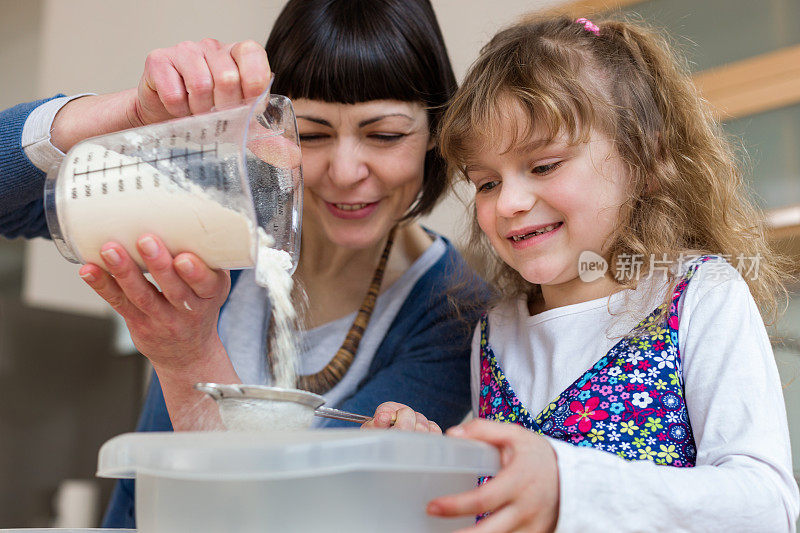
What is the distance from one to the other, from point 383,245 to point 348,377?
0.25 meters

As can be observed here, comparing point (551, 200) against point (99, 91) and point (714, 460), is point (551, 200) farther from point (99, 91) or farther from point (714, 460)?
point (99, 91)

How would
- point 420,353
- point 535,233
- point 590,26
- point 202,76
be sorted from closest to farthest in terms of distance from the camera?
point 202,76 → point 535,233 → point 590,26 → point 420,353

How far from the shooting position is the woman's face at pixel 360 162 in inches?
39.3

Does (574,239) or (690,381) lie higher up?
(574,239)

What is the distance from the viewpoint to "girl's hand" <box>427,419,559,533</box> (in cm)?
47

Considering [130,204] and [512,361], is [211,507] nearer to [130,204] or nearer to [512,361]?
[130,204]

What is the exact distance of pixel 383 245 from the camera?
1.26 metres

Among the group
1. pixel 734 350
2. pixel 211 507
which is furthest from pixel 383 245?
pixel 211 507

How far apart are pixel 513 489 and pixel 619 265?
0.47m

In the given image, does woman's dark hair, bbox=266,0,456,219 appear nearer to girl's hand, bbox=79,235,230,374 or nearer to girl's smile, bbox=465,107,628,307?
girl's smile, bbox=465,107,628,307

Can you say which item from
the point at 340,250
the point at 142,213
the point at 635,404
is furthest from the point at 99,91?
the point at 635,404

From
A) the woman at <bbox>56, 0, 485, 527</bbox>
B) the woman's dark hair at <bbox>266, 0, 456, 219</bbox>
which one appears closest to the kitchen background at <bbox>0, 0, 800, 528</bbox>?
the woman at <bbox>56, 0, 485, 527</bbox>

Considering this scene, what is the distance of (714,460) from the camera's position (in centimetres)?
68

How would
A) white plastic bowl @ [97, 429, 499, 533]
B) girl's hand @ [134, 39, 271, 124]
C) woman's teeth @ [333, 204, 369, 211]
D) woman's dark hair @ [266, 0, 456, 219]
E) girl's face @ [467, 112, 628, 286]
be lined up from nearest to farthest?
white plastic bowl @ [97, 429, 499, 533] → girl's hand @ [134, 39, 271, 124] → girl's face @ [467, 112, 628, 286] → woman's dark hair @ [266, 0, 456, 219] → woman's teeth @ [333, 204, 369, 211]
